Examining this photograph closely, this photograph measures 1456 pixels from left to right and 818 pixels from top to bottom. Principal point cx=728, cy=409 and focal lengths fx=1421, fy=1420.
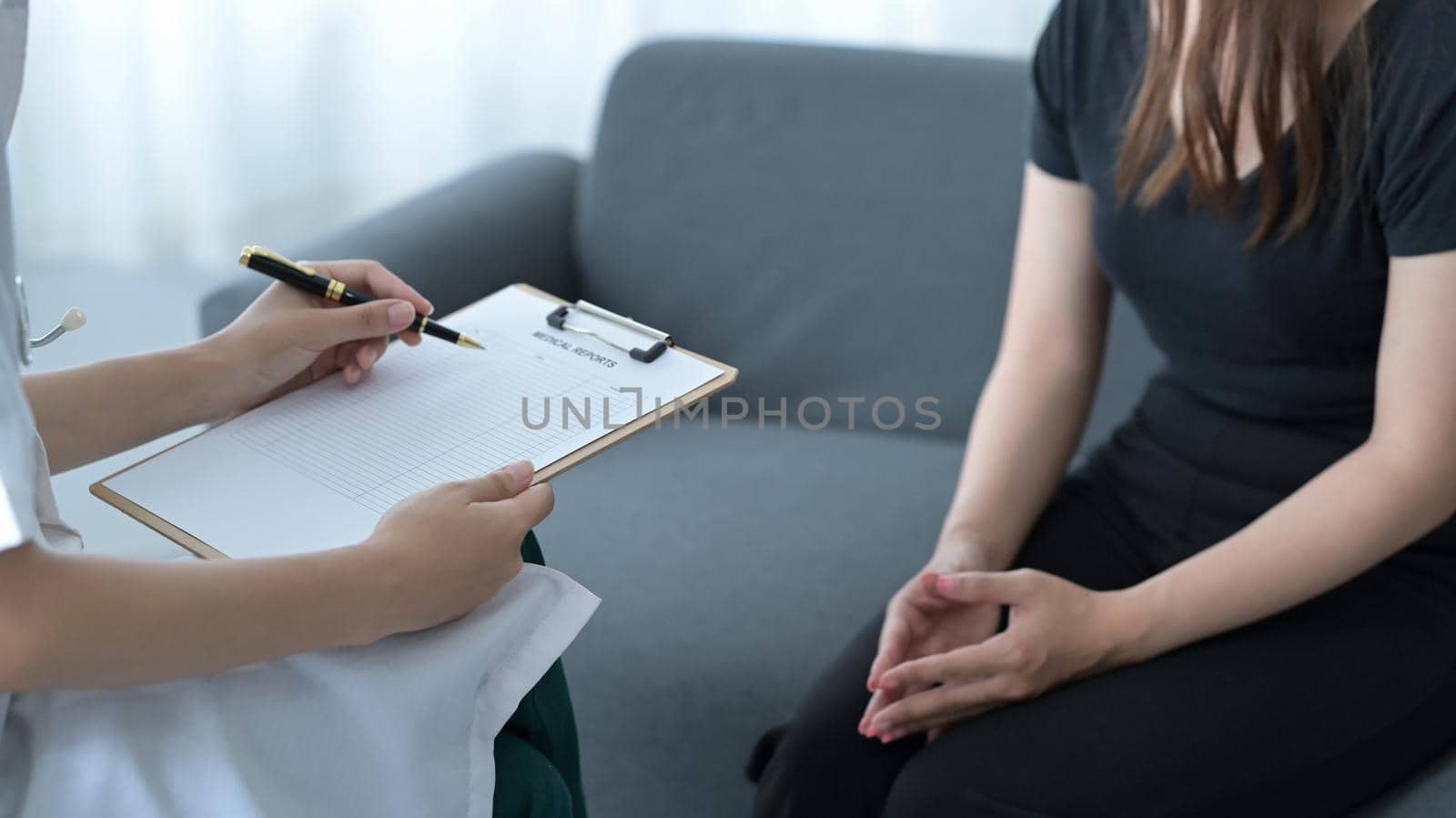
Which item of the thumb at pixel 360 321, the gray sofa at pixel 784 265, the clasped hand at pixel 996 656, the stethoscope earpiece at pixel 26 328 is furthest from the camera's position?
the gray sofa at pixel 784 265

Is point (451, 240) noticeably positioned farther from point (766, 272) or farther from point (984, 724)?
point (984, 724)

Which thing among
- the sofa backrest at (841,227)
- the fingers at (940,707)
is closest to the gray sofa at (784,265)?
the sofa backrest at (841,227)

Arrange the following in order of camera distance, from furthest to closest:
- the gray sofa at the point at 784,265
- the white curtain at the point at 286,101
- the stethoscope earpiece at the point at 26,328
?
the white curtain at the point at 286,101 → the gray sofa at the point at 784,265 → the stethoscope earpiece at the point at 26,328

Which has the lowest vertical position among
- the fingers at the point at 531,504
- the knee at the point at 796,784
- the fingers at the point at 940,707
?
the knee at the point at 796,784

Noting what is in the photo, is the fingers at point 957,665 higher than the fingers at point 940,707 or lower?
higher

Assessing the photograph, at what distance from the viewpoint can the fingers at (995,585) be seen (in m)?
0.98

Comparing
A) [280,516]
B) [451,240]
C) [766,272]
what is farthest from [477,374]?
[766,272]

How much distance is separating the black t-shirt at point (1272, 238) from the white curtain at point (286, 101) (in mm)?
900

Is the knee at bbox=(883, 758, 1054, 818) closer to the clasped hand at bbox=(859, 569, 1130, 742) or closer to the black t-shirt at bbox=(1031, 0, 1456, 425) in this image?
the clasped hand at bbox=(859, 569, 1130, 742)

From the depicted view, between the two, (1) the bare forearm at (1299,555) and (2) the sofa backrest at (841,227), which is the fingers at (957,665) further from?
(2) the sofa backrest at (841,227)

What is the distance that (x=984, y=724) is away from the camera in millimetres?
956

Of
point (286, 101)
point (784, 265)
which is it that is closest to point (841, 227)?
point (784, 265)

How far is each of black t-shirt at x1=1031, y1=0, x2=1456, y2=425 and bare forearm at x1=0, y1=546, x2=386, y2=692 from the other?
0.68m

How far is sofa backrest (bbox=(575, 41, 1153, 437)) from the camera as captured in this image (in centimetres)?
149
